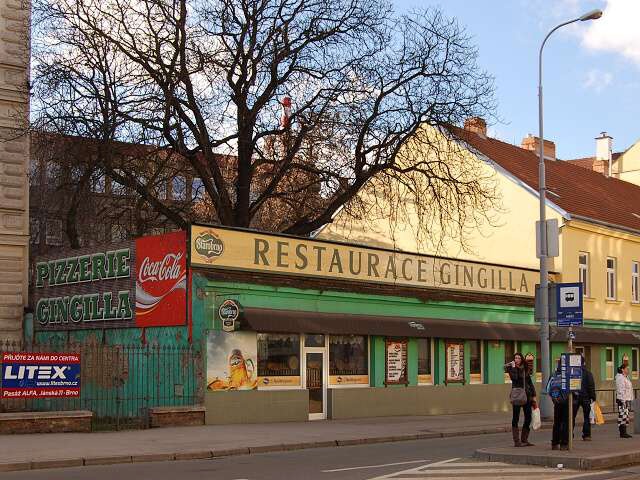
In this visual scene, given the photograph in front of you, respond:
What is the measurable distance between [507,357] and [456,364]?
300 cm

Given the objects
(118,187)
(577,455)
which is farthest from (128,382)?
(577,455)

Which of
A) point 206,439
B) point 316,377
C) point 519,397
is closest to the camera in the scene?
point 519,397

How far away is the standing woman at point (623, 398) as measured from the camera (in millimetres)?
19969

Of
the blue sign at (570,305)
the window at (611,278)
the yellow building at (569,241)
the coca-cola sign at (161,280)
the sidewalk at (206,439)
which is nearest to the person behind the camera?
the sidewalk at (206,439)

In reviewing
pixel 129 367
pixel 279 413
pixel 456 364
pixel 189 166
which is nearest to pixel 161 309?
pixel 129 367

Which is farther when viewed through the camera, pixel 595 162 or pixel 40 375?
pixel 595 162

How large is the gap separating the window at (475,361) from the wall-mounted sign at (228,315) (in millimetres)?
10336

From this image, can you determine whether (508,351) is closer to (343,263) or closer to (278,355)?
(343,263)

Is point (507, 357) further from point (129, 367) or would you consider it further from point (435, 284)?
point (129, 367)

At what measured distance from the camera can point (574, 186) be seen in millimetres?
41562

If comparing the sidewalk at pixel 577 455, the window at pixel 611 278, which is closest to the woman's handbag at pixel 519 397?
the sidewalk at pixel 577 455

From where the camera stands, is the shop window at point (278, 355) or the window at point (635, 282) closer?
the shop window at point (278, 355)

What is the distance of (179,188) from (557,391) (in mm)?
17521

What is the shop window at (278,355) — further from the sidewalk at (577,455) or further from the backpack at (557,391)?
the backpack at (557,391)
